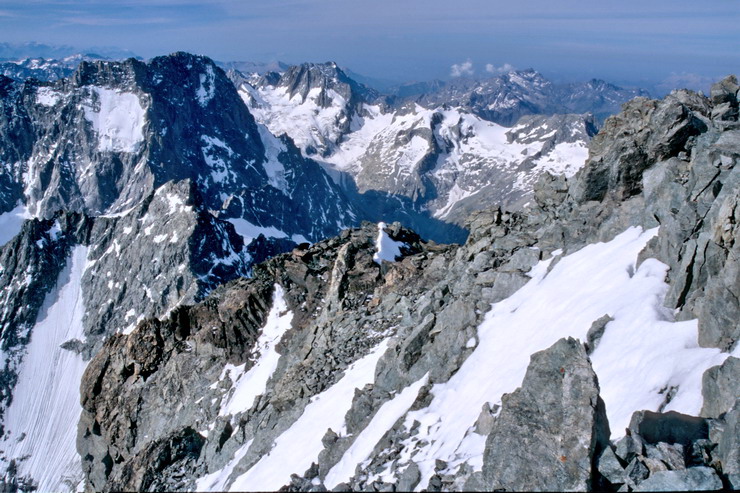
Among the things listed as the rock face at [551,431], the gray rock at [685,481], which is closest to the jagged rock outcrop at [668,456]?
the gray rock at [685,481]

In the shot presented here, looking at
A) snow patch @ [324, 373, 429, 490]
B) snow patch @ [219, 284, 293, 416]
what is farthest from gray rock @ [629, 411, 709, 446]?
snow patch @ [219, 284, 293, 416]

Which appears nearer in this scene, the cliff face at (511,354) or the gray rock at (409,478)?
the cliff face at (511,354)

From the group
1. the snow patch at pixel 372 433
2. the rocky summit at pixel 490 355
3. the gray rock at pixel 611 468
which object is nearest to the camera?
the gray rock at pixel 611 468

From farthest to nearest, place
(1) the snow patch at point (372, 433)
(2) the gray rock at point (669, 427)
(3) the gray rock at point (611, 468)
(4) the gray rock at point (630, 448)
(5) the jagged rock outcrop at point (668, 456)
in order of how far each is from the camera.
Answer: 1. (1) the snow patch at point (372, 433)
2. (2) the gray rock at point (669, 427)
3. (4) the gray rock at point (630, 448)
4. (3) the gray rock at point (611, 468)
5. (5) the jagged rock outcrop at point (668, 456)

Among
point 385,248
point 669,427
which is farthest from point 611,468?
point 385,248

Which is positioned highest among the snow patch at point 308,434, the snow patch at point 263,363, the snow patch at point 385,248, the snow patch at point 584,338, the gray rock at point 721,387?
the gray rock at point 721,387

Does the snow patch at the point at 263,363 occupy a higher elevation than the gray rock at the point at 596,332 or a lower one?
lower

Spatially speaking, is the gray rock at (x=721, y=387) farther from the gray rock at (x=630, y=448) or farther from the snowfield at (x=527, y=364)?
the gray rock at (x=630, y=448)
